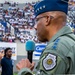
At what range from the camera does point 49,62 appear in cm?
115

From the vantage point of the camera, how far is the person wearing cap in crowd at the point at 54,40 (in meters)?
1.15

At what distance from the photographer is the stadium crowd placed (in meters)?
13.2

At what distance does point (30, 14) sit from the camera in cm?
1577

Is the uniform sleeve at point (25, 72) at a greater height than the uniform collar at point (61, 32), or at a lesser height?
lesser

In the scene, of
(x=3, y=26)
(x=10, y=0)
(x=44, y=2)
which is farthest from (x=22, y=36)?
(x=44, y=2)

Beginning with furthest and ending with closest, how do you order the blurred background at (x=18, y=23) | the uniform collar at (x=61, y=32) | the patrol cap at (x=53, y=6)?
1. the blurred background at (x=18, y=23)
2. the patrol cap at (x=53, y=6)
3. the uniform collar at (x=61, y=32)

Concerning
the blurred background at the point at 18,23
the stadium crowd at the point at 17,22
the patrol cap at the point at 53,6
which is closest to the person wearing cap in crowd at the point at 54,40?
the patrol cap at the point at 53,6

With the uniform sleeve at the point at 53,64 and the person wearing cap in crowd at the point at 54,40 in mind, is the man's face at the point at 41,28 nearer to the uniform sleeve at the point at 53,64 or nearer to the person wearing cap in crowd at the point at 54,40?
the person wearing cap in crowd at the point at 54,40

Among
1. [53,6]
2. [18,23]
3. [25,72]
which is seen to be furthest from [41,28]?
[18,23]

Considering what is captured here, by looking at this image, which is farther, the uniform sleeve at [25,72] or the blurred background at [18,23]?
the blurred background at [18,23]

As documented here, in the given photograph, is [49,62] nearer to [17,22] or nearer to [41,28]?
[41,28]

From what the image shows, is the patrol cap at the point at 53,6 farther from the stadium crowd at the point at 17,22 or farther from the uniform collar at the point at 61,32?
the stadium crowd at the point at 17,22

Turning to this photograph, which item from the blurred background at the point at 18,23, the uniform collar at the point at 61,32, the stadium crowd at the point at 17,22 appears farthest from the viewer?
the stadium crowd at the point at 17,22

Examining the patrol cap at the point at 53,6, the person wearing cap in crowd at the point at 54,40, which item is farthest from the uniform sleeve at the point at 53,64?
the patrol cap at the point at 53,6
